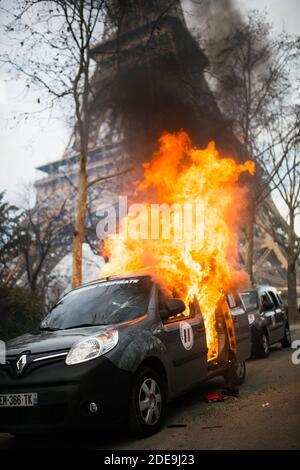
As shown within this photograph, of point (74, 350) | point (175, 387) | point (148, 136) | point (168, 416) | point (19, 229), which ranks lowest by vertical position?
point (168, 416)

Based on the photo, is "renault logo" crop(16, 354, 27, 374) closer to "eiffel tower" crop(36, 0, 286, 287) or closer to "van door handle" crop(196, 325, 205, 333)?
"van door handle" crop(196, 325, 205, 333)

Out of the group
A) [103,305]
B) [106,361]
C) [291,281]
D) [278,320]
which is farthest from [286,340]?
[291,281]

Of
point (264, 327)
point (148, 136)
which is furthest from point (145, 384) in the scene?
point (148, 136)

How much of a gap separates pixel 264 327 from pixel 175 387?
5.72m

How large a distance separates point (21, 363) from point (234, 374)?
333cm

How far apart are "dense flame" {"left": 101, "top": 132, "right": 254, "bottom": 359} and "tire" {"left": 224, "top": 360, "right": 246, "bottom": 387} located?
0.36m

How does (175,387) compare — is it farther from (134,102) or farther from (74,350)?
(134,102)

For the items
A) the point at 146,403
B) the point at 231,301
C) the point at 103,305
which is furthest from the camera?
the point at 231,301

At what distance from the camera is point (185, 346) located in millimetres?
5332

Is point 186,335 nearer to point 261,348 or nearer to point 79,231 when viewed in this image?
point 261,348

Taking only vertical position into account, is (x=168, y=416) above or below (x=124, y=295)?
below

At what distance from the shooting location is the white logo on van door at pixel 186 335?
534cm

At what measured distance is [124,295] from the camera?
5.37 m

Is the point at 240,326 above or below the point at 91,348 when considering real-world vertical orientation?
below
